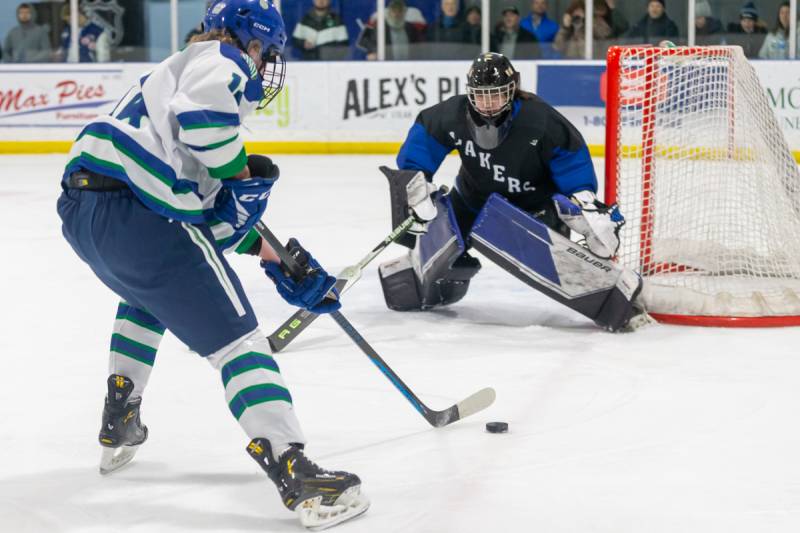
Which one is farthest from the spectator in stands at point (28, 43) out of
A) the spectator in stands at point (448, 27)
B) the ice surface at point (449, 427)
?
the ice surface at point (449, 427)

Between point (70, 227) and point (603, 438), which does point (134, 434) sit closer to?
point (70, 227)

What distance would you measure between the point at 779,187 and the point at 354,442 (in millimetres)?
2110

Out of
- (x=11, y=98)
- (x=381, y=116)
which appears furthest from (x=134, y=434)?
(x=11, y=98)

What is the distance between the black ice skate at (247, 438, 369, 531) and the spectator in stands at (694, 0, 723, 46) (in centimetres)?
745

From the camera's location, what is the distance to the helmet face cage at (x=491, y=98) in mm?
3680

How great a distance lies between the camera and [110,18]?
31.6 feet

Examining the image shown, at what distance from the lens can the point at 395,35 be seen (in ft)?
30.7

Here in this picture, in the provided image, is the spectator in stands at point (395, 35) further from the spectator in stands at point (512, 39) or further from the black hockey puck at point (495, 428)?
the black hockey puck at point (495, 428)

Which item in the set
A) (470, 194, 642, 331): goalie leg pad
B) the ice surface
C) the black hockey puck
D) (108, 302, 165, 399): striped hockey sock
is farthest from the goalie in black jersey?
(108, 302, 165, 399): striped hockey sock

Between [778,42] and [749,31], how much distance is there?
0.23 meters

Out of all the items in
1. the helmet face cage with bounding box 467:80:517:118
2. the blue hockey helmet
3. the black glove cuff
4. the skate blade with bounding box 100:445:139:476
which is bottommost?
the skate blade with bounding box 100:445:139:476

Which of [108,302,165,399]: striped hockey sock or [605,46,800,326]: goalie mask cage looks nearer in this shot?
[108,302,165,399]: striped hockey sock

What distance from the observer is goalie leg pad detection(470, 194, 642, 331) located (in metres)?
3.69

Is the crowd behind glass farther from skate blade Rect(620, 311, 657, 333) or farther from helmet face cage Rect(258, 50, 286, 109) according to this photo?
helmet face cage Rect(258, 50, 286, 109)
